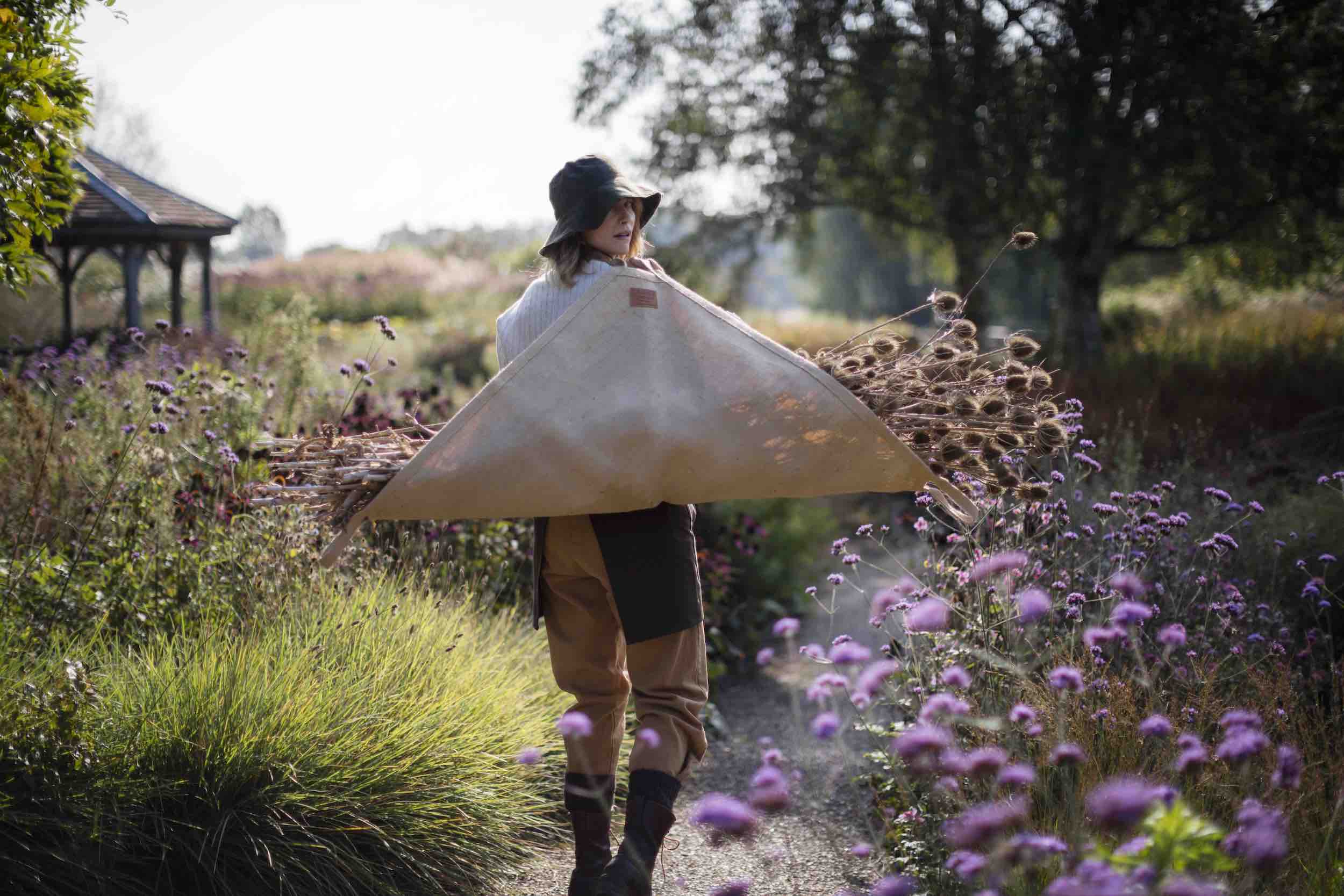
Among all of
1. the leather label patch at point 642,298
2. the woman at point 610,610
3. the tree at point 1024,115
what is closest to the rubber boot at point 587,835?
the woman at point 610,610

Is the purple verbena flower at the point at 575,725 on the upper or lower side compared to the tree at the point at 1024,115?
lower

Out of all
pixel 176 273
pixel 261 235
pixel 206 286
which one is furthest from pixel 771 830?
pixel 261 235

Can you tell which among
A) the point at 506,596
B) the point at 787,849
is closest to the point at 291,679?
the point at 787,849

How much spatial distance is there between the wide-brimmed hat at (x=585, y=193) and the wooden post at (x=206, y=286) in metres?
10.7

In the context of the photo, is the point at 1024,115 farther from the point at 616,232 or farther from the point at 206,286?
the point at 206,286

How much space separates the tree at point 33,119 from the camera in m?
2.98

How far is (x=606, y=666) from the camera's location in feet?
8.85

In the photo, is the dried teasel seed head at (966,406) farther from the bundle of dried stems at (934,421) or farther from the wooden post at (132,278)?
the wooden post at (132,278)

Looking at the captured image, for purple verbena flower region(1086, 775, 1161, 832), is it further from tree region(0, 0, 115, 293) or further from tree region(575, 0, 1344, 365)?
tree region(575, 0, 1344, 365)

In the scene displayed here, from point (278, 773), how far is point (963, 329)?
212cm

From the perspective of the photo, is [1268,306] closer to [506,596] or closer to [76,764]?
[506,596]

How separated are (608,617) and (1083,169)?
27.9 feet

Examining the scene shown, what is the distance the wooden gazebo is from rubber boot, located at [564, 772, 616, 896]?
9.62m

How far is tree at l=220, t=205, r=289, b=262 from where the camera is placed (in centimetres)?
5234
